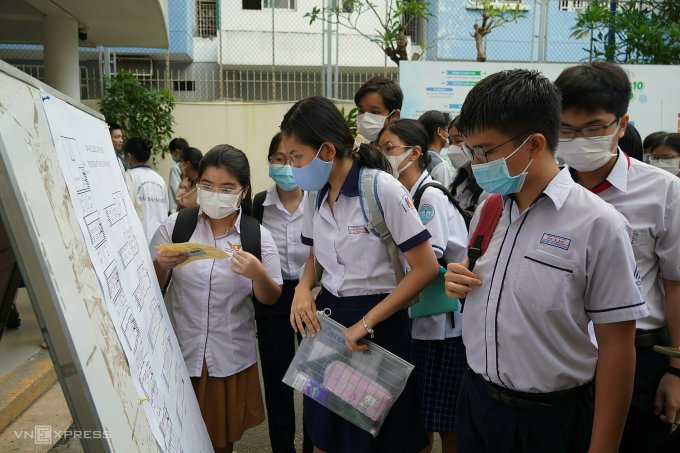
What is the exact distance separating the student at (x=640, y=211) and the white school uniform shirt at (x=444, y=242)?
0.82 metres

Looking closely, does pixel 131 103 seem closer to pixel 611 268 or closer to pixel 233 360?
pixel 233 360

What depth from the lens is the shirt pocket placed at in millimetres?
1520

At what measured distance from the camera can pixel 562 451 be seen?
5.27ft

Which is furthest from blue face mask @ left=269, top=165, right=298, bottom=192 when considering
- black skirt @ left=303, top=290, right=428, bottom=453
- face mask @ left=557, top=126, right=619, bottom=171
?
face mask @ left=557, top=126, right=619, bottom=171

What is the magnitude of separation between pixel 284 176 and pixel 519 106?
188cm

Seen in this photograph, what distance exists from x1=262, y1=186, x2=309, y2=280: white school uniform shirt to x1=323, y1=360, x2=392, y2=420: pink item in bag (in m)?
1.07

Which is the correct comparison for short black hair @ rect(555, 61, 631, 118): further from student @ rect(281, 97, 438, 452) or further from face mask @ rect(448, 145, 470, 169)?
face mask @ rect(448, 145, 470, 169)

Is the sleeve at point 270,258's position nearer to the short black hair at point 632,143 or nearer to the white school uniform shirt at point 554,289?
the white school uniform shirt at point 554,289

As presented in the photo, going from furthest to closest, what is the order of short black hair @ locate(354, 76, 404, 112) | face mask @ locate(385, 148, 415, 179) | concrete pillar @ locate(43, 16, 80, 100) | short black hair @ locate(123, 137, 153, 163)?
concrete pillar @ locate(43, 16, 80, 100)
short black hair @ locate(123, 137, 153, 163)
short black hair @ locate(354, 76, 404, 112)
face mask @ locate(385, 148, 415, 179)

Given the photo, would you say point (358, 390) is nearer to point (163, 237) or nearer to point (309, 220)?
point (309, 220)

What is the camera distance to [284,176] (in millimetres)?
3287

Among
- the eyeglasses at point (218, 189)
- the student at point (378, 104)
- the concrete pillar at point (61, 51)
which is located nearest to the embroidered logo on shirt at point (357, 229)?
the eyeglasses at point (218, 189)

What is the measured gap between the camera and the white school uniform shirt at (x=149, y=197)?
5000 mm

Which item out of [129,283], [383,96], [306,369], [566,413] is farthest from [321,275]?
[383,96]
